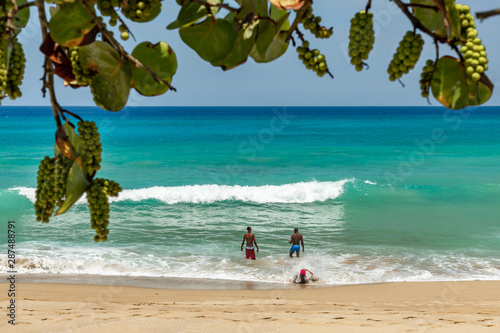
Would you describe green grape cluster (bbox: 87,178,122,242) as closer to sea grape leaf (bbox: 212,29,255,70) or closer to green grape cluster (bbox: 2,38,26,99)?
green grape cluster (bbox: 2,38,26,99)

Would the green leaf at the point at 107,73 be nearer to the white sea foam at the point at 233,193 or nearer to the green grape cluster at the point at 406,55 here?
the green grape cluster at the point at 406,55

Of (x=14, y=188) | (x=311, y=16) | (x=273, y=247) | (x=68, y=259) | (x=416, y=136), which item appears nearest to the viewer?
(x=311, y=16)

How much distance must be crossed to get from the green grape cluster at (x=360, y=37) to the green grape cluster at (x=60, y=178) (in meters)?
0.57

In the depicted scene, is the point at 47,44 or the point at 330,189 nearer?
the point at 47,44

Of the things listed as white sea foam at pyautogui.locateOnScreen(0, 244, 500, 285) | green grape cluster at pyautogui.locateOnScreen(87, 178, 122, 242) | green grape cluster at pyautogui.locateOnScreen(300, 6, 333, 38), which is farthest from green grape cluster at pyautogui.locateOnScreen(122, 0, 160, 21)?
white sea foam at pyautogui.locateOnScreen(0, 244, 500, 285)

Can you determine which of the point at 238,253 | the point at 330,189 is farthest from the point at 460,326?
the point at 330,189

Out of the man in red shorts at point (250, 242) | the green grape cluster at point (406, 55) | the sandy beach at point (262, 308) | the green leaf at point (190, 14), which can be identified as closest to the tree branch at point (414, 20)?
the green grape cluster at point (406, 55)

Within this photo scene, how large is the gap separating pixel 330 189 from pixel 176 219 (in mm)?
7617

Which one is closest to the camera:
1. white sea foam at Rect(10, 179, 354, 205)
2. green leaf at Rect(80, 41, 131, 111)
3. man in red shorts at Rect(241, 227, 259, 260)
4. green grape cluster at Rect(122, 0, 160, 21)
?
green grape cluster at Rect(122, 0, 160, 21)

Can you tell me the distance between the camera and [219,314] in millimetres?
8227

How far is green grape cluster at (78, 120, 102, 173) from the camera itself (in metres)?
1.00

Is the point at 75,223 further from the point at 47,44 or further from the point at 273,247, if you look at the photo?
the point at 47,44

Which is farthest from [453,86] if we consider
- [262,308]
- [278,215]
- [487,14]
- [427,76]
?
[278,215]

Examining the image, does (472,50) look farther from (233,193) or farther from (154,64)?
(233,193)
